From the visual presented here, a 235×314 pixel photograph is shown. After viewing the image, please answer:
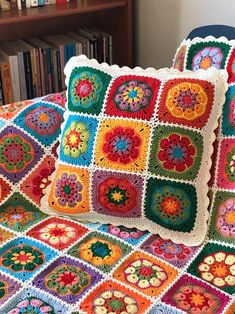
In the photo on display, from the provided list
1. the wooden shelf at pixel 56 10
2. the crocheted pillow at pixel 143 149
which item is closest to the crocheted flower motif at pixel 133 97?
the crocheted pillow at pixel 143 149

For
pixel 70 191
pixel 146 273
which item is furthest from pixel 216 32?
pixel 146 273

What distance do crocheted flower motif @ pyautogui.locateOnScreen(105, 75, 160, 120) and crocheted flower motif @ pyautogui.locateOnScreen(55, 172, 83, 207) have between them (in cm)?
20

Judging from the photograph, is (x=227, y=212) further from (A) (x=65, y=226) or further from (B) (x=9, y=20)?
(B) (x=9, y=20)

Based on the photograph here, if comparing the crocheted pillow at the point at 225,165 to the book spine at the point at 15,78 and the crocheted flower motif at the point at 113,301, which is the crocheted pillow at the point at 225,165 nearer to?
the crocheted flower motif at the point at 113,301

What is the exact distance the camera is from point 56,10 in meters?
1.96

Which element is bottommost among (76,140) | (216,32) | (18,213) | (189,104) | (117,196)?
(18,213)

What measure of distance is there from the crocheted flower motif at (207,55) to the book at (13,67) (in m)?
0.77

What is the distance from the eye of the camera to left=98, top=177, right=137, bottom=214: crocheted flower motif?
142cm

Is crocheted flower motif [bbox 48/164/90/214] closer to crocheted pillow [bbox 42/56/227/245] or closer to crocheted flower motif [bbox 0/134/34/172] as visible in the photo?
crocheted pillow [bbox 42/56/227/245]

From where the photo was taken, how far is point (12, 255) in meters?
1.36

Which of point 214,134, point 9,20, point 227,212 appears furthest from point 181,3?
point 227,212

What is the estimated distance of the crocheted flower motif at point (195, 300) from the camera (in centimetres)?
120

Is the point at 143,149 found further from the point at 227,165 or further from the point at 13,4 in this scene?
the point at 13,4

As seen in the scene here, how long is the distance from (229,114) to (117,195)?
355 millimetres
